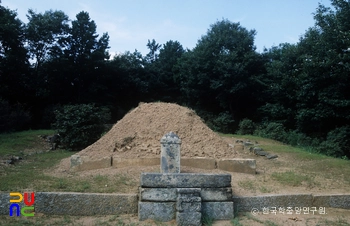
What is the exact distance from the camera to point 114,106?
23.7 metres

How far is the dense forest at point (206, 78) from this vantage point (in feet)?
52.6

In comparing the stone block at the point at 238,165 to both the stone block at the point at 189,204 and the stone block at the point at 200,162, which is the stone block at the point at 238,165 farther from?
the stone block at the point at 189,204

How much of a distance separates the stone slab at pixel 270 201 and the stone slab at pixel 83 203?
1791mm

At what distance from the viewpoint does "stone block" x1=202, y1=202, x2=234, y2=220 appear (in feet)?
16.7

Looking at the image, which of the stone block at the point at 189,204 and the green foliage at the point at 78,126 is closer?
the stone block at the point at 189,204

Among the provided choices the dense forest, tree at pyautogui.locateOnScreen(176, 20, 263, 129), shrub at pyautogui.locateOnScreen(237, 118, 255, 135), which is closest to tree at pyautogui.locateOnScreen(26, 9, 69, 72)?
the dense forest

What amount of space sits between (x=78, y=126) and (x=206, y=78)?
11.0 meters

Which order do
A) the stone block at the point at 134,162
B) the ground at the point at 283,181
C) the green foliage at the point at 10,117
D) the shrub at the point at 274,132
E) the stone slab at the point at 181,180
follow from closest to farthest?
the stone slab at the point at 181,180 → the ground at the point at 283,181 → the stone block at the point at 134,162 → the green foliage at the point at 10,117 → the shrub at the point at 274,132

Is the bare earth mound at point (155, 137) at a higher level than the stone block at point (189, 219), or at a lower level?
higher

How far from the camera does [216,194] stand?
5148mm

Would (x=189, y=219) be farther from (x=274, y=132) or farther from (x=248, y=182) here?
(x=274, y=132)

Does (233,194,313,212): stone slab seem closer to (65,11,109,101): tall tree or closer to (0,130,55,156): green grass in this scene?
(0,130,55,156): green grass

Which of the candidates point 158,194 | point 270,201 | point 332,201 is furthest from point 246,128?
point 158,194

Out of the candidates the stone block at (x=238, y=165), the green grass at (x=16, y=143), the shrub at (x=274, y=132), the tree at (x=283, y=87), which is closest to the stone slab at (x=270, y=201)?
the stone block at (x=238, y=165)
